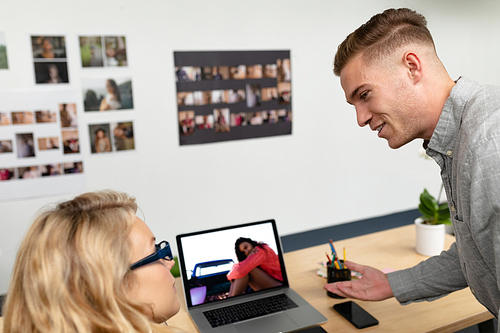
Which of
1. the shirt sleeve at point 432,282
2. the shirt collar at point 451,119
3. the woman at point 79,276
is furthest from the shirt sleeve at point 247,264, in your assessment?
the shirt collar at point 451,119

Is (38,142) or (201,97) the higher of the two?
(201,97)

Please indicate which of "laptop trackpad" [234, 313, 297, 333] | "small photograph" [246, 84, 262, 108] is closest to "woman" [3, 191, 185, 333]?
"laptop trackpad" [234, 313, 297, 333]

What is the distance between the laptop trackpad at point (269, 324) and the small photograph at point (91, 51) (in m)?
2.38

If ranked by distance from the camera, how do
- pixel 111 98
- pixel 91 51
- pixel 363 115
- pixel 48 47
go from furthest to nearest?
pixel 111 98, pixel 91 51, pixel 48 47, pixel 363 115

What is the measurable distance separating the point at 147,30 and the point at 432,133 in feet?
8.23

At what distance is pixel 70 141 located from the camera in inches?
120

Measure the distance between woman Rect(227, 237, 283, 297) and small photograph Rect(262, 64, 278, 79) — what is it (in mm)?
2365

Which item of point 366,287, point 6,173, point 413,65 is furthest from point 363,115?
point 6,173

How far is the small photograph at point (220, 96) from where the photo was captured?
11.3ft

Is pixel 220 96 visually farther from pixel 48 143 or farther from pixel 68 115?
pixel 48 143

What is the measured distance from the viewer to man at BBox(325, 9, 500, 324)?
0.95 m

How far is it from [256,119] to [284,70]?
50 cm

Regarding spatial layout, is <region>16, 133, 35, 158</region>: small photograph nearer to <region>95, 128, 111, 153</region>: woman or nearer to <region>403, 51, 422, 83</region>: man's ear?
<region>95, 128, 111, 153</region>: woman

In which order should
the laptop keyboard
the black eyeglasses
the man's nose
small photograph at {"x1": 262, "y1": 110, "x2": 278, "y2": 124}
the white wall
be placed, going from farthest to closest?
small photograph at {"x1": 262, "y1": 110, "x2": 278, "y2": 124} → the white wall → the laptop keyboard → the man's nose → the black eyeglasses
